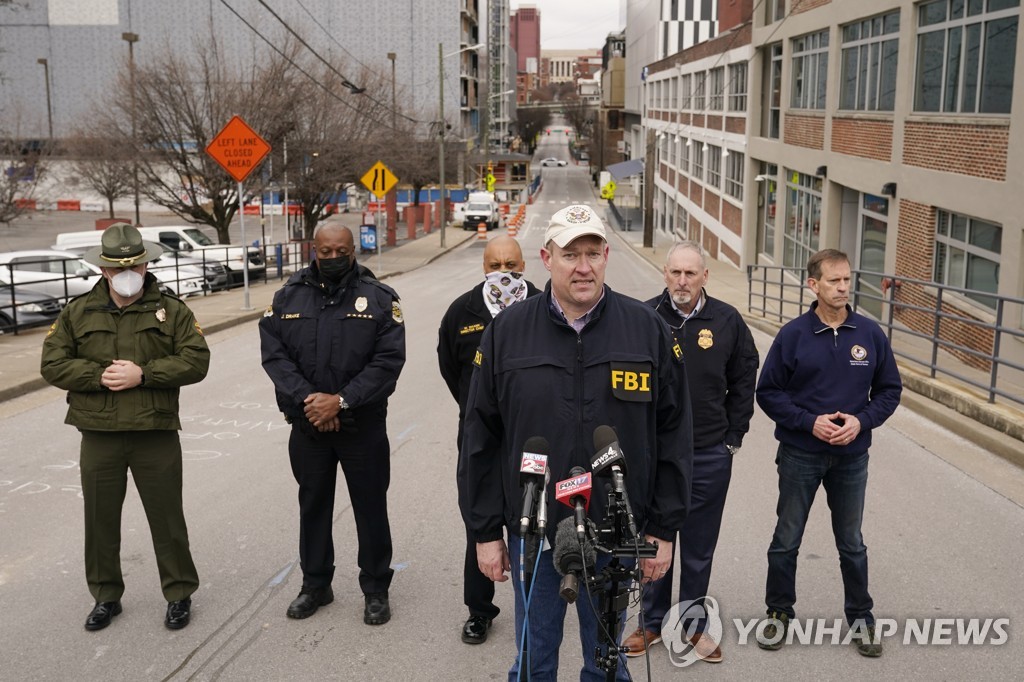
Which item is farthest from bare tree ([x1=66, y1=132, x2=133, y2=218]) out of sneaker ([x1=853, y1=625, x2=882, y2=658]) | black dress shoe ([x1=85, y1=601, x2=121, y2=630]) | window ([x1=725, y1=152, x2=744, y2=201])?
sneaker ([x1=853, y1=625, x2=882, y2=658])

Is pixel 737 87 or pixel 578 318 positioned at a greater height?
pixel 737 87

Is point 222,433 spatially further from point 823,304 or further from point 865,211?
point 865,211

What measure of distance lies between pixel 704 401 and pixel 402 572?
242 cm

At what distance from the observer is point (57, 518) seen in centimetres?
751

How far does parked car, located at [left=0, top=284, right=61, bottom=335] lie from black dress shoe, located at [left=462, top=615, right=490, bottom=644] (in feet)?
44.6

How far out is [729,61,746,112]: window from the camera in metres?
38.2

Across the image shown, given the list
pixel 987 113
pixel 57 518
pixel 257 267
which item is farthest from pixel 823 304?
pixel 257 267

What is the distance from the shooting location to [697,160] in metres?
50.6

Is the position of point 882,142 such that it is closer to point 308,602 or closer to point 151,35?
point 308,602

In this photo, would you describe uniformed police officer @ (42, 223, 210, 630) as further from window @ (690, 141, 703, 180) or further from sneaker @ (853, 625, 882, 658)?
window @ (690, 141, 703, 180)

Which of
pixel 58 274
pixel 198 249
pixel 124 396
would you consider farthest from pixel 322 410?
pixel 198 249

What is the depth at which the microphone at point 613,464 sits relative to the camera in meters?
3.15

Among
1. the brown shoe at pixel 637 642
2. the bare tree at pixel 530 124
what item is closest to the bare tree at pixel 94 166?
the brown shoe at pixel 637 642

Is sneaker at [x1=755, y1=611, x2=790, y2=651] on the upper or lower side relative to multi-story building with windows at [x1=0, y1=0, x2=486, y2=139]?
lower
